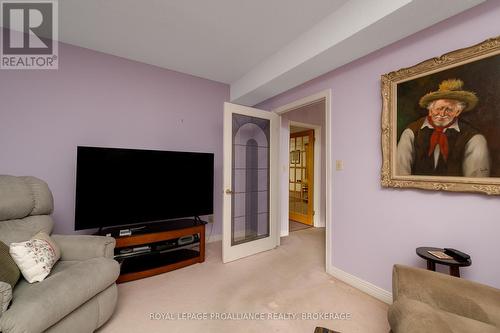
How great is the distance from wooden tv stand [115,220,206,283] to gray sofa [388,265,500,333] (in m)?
2.08

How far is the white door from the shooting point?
2.94m

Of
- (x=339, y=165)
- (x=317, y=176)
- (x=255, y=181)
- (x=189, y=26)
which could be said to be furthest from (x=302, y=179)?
(x=189, y=26)

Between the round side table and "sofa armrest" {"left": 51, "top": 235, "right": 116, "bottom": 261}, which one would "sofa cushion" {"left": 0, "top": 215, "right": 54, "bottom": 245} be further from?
the round side table

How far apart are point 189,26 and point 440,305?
2.83m

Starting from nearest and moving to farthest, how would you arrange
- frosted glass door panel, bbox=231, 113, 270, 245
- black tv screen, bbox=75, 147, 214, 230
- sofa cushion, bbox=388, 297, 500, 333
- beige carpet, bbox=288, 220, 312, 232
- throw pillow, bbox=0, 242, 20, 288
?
sofa cushion, bbox=388, 297, 500, 333
throw pillow, bbox=0, 242, 20, 288
black tv screen, bbox=75, 147, 214, 230
frosted glass door panel, bbox=231, 113, 270, 245
beige carpet, bbox=288, 220, 312, 232

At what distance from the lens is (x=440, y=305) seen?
109 cm

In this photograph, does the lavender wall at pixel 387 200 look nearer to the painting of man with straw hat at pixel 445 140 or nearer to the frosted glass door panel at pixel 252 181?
the painting of man with straw hat at pixel 445 140

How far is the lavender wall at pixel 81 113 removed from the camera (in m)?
2.17

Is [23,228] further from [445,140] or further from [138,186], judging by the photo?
[445,140]

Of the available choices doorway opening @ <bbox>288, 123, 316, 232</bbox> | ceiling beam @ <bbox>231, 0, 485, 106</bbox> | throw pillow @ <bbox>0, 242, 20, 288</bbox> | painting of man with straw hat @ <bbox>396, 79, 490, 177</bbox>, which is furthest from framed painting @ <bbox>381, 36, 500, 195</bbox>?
throw pillow @ <bbox>0, 242, 20, 288</bbox>

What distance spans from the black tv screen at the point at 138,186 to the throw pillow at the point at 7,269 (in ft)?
2.46

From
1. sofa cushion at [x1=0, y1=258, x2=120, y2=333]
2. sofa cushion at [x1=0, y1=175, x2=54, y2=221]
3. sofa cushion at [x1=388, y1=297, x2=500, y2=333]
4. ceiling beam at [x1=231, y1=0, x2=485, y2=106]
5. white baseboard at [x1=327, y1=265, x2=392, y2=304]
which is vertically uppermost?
ceiling beam at [x1=231, y1=0, x2=485, y2=106]

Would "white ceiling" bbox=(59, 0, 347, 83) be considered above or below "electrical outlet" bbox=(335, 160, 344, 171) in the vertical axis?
above

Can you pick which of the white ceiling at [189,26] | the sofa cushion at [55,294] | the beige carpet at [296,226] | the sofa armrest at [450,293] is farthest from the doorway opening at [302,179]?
the sofa cushion at [55,294]
